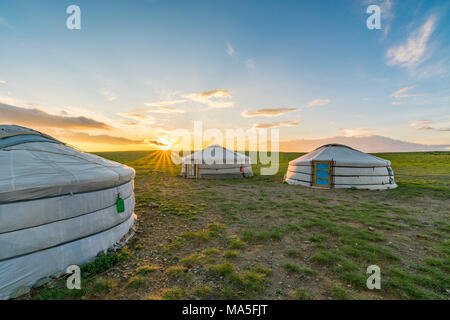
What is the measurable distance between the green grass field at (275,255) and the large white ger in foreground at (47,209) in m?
0.38

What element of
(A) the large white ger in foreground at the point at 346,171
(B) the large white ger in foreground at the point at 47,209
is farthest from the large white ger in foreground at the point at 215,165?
(B) the large white ger in foreground at the point at 47,209

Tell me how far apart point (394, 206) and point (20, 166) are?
11845mm

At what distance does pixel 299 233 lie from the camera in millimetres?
5316

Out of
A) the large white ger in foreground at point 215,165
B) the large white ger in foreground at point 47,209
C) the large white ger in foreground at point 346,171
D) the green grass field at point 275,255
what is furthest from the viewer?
the large white ger in foreground at point 215,165

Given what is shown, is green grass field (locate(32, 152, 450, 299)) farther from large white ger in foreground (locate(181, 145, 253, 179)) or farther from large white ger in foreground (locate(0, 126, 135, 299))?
→ large white ger in foreground (locate(181, 145, 253, 179))

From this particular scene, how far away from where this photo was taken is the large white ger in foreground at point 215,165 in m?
16.8

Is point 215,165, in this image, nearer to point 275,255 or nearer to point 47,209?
point 275,255

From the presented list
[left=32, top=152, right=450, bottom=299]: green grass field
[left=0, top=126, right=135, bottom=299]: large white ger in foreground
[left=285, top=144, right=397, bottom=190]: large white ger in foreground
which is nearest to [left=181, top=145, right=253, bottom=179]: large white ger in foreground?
[left=285, top=144, right=397, bottom=190]: large white ger in foreground

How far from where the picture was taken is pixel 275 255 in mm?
4160

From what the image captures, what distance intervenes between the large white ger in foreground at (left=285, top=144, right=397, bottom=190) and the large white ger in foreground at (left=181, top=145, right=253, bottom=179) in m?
6.12

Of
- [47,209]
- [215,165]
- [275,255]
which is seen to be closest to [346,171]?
[215,165]

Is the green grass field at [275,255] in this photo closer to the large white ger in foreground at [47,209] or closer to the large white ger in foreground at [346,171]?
the large white ger in foreground at [47,209]

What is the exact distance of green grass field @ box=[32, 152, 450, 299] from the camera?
2.99 metres
